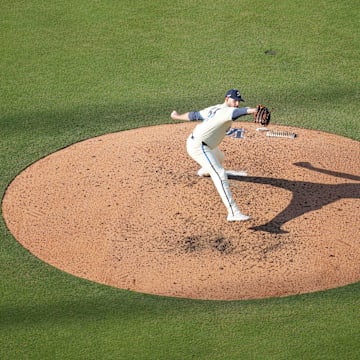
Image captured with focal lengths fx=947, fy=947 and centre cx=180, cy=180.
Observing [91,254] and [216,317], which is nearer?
[216,317]

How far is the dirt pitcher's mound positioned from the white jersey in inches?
33.6

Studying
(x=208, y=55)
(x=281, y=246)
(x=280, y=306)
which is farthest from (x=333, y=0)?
(x=280, y=306)

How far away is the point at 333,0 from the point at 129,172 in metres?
6.71

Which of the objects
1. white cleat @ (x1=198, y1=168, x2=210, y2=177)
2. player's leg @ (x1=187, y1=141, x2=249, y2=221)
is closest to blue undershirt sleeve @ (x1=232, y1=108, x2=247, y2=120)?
player's leg @ (x1=187, y1=141, x2=249, y2=221)

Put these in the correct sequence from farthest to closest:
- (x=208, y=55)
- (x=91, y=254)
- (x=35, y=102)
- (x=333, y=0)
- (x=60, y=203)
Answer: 1. (x=333, y=0)
2. (x=208, y=55)
3. (x=35, y=102)
4. (x=60, y=203)
5. (x=91, y=254)

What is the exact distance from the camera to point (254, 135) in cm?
1371

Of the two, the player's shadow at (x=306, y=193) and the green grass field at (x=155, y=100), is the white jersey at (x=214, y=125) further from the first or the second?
the green grass field at (x=155, y=100)

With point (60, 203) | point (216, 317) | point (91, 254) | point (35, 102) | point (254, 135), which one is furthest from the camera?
point (35, 102)

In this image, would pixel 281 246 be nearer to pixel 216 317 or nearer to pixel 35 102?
pixel 216 317

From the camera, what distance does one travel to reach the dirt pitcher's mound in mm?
10711

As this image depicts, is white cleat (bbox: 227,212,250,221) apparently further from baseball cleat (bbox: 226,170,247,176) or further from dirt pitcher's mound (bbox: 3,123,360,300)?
baseball cleat (bbox: 226,170,247,176)

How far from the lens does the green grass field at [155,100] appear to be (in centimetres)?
955

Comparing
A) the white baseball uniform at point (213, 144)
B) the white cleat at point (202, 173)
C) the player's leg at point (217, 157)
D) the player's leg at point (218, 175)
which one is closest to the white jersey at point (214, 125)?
A: the white baseball uniform at point (213, 144)

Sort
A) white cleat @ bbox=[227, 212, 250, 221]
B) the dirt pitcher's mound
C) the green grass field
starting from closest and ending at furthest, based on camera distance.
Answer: the green grass field → the dirt pitcher's mound → white cleat @ bbox=[227, 212, 250, 221]
